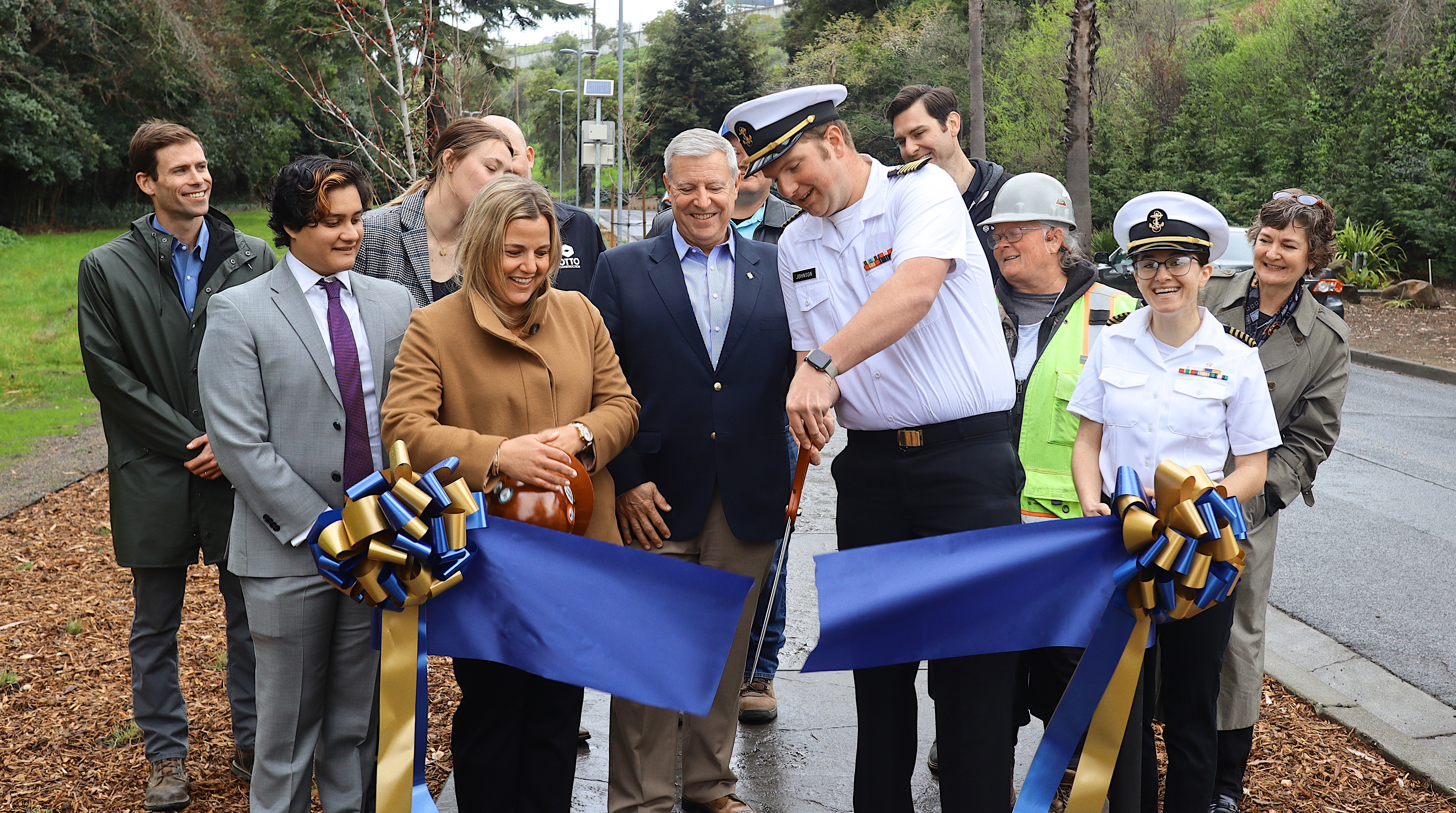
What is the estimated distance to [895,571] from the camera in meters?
2.82

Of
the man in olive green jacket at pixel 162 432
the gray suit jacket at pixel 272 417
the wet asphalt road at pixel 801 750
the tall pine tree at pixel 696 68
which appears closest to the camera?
the gray suit jacket at pixel 272 417

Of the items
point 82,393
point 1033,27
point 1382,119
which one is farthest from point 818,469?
point 1033,27

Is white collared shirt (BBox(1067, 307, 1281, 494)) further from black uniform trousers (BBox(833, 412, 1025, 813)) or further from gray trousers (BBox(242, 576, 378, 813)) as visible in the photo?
gray trousers (BBox(242, 576, 378, 813))

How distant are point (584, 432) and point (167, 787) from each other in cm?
212

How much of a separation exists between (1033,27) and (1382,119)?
1609 cm

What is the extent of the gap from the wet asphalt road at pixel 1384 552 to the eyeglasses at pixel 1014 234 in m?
2.90

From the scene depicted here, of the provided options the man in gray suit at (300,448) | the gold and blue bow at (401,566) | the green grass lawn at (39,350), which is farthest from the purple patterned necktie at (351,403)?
the green grass lawn at (39,350)

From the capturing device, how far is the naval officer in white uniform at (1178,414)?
121 inches

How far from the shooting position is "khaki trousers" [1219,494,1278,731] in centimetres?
365

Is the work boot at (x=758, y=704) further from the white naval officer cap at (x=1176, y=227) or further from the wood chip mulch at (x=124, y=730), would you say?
the white naval officer cap at (x=1176, y=227)

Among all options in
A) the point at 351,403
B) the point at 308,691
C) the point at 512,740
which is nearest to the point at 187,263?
the point at 351,403

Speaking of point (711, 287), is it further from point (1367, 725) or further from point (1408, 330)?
point (1408, 330)

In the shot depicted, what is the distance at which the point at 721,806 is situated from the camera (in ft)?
12.2

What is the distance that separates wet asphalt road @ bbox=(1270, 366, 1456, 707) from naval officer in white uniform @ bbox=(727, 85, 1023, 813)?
9.95 feet
